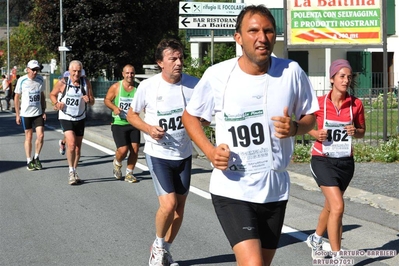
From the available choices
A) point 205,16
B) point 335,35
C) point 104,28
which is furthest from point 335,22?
point 104,28

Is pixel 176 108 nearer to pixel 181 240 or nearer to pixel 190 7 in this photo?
pixel 181 240

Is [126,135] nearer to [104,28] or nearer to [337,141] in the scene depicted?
[337,141]

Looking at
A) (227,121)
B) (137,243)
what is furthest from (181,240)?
(227,121)

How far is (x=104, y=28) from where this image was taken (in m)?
32.7

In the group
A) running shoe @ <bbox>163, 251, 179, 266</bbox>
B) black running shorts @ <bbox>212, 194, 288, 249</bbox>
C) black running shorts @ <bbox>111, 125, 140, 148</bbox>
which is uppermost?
black running shorts @ <bbox>111, 125, 140, 148</bbox>

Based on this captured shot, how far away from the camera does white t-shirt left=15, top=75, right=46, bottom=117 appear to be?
14094 millimetres

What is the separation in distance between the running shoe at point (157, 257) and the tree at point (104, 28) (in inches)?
1042

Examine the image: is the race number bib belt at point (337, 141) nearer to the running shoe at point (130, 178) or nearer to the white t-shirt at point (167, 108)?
the white t-shirt at point (167, 108)

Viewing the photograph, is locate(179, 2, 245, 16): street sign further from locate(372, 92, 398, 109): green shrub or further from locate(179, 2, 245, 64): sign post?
locate(372, 92, 398, 109): green shrub

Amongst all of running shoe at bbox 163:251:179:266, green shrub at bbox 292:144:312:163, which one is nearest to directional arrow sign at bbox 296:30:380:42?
green shrub at bbox 292:144:312:163

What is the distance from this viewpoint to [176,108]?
23.7 ft

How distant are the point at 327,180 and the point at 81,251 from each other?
Result: 8.25ft

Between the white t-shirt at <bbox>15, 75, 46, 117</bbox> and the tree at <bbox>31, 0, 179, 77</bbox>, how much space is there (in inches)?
733

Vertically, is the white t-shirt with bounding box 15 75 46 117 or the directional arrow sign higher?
the directional arrow sign
